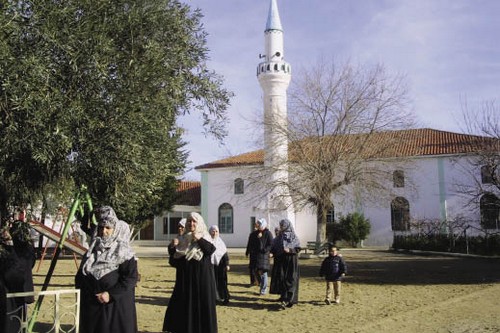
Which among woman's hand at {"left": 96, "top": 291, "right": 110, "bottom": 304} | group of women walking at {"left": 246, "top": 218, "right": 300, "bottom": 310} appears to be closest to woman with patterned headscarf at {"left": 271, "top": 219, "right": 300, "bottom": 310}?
group of women walking at {"left": 246, "top": 218, "right": 300, "bottom": 310}

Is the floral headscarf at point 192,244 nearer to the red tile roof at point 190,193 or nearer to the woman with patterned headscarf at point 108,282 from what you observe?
the woman with patterned headscarf at point 108,282

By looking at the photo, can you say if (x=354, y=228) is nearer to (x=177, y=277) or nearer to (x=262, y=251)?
(x=262, y=251)

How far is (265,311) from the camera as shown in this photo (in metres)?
9.82

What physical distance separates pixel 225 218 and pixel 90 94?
33.6 meters

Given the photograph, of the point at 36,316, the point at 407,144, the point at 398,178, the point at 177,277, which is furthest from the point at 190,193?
the point at 177,277

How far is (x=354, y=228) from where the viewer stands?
33750mm

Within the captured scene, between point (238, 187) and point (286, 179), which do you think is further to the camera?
point (238, 187)

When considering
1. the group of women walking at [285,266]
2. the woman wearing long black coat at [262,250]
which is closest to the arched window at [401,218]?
the woman wearing long black coat at [262,250]

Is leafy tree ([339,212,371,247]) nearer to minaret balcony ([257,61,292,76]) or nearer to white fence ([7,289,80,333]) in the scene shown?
minaret balcony ([257,61,292,76])

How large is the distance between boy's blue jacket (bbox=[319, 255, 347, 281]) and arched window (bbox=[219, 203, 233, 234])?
93.5ft

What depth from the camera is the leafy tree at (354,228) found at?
3375 cm

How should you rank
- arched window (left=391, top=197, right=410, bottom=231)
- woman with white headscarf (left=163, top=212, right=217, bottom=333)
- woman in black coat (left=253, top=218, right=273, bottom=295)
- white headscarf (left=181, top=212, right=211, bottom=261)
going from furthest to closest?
arched window (left=391, top=197, right=410, bottom=231), woman in black coat (left=253, top=218, right=273, bottom=295), white headscarf (left=181, top=212, right=211, bottom=261), woman with white headscarf (left=163, top=212, right=217, bottom=333)

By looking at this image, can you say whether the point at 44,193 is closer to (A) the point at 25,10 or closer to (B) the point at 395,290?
(A) the point at 25,10

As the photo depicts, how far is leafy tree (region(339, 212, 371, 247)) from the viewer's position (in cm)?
3375
